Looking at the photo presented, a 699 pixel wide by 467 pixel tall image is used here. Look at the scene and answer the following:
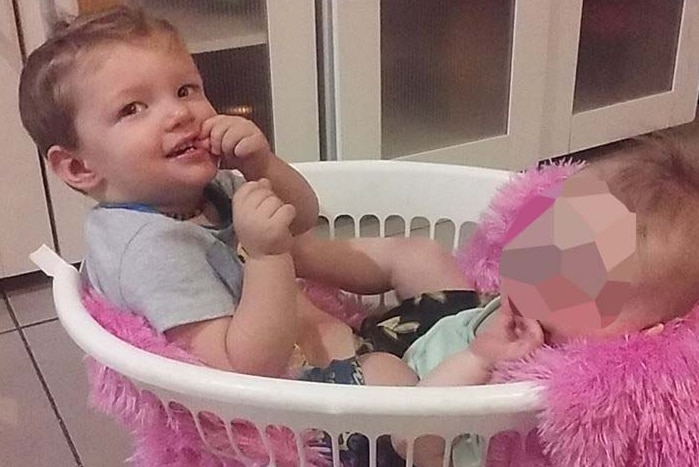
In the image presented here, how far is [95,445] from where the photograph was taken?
98cm

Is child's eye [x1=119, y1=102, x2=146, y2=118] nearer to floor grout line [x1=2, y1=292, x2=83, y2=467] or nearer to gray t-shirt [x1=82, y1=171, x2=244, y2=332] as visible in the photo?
gray t-shirt [x1=82, y1=171, x2=244, y2=332]

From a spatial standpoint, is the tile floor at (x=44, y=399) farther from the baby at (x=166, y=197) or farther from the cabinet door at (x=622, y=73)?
the cabinet door at (x=622, y=73)

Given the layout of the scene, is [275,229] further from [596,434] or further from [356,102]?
[356,102]

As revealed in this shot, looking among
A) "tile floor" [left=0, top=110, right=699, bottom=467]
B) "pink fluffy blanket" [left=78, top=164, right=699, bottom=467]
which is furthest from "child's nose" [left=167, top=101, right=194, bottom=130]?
"tile floor" [left=0, top=110, right=699, bottom=467]

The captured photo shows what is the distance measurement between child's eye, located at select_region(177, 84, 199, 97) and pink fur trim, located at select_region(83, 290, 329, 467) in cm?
16

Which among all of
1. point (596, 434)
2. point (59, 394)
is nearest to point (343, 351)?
point (596, 434)

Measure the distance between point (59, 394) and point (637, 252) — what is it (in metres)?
0.68

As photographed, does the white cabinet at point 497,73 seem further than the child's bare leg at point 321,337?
Yes

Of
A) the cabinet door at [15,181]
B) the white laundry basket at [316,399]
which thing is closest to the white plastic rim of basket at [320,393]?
the white laundry basket at [316,399]

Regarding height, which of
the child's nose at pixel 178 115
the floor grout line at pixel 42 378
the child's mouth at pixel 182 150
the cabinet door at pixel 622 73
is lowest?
the floor grout line at pixel 42 378

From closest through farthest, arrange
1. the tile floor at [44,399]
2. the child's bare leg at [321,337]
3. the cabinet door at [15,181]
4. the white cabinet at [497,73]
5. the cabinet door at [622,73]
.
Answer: the child's bare leg at [321,337] < the tile floor at [44,399] < the cabinet door at [15,181] < the white cabinet at [497,73] < the cabinet door at [622,73]

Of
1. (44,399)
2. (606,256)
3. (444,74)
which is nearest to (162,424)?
(606,256)

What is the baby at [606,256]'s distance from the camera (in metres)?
0.57

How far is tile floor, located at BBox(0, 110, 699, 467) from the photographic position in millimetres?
972
